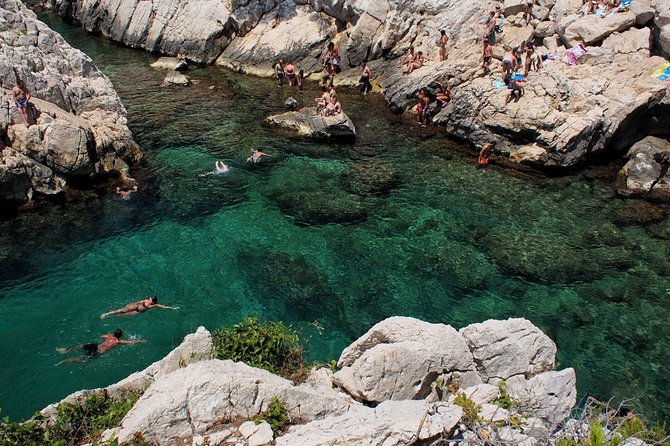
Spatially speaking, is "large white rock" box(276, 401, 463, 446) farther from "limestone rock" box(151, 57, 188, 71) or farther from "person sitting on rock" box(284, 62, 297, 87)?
"limestone rock" box(151, 57, 188, 71)

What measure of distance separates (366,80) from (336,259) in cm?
1926

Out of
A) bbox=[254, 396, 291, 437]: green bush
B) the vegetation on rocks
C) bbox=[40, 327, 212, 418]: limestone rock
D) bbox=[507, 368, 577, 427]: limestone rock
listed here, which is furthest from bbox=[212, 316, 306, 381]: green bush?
bbox=[507, 368, 577, 427]: limestone rock

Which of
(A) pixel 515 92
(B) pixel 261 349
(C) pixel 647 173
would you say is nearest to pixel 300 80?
(A) pixel 515 92

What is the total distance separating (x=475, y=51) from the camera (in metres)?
33.5

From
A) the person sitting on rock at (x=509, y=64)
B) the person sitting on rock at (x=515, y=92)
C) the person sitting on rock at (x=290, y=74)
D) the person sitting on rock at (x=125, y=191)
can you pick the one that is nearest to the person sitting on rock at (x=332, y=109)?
the person sitting on rock at (x=290, y=74)

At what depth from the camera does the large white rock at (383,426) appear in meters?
9.27

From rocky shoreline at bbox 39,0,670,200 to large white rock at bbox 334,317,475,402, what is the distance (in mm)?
17408

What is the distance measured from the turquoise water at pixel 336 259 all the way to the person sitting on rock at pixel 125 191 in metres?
0.48

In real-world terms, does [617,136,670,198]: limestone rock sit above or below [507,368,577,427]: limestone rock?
above

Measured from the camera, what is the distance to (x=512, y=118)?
28250 mm

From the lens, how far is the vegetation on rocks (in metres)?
10.7

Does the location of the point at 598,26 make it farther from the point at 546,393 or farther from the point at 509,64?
the point at 546,393

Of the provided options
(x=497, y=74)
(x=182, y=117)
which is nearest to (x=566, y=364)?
(x=497, y=74)

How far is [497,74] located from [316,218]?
49.6 feet
